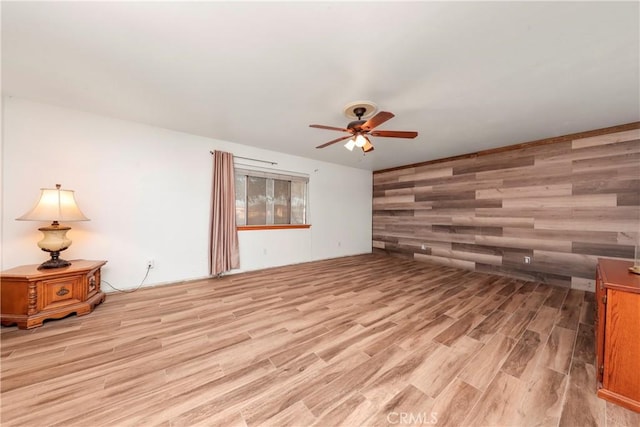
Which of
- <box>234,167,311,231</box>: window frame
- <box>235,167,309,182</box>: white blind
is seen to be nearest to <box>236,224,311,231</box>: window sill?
<box>234,167,311,231</box>: window frame

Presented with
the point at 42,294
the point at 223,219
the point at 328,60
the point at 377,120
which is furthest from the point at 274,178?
the point at 42,294

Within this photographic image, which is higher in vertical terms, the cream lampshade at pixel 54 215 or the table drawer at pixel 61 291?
the cream lampshade at pixel 54 215

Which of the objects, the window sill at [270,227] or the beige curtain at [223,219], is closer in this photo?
the beige curtain at [223,219]

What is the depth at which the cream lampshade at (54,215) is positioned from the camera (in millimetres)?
2207

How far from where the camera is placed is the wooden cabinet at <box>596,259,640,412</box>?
127 cm

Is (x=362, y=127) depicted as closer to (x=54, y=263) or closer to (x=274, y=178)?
(x=274, y=178)

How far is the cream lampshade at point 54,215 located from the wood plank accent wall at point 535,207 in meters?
5.84

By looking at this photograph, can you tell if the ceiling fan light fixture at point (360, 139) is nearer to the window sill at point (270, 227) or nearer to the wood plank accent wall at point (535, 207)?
the window sill at point (270, 227)

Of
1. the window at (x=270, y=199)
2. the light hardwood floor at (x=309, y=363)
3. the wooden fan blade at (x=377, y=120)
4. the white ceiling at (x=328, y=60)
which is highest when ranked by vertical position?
the white ceiling at (x=328, y=60)

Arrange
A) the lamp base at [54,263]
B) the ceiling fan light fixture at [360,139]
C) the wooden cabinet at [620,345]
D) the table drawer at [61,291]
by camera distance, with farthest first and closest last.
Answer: the ceiling fan light fixture at [360,139]
the lamp base at [54,263]
the table drawer at [61,291]
the wooden cabinet at [620,345]

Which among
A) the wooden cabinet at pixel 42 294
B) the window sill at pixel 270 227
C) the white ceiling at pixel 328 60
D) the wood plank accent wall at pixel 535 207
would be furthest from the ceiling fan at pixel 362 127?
the wooden cabinet at pixel 42 294

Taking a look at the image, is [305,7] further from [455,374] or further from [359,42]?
[455,374]

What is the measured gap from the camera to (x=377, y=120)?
218 centimetres
